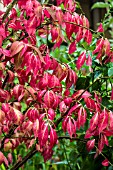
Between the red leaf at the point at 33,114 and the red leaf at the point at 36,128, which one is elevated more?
the red leaf at the point at 33,114

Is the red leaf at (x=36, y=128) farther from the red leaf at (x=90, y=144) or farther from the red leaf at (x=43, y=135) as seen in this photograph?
the red leaf at (x=90, y=144)

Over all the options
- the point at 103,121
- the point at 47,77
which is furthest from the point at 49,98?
the point at 103,121

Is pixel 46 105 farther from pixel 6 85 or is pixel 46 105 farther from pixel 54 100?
pixel 6 85

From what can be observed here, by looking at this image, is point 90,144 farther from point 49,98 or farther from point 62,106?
point 49,98

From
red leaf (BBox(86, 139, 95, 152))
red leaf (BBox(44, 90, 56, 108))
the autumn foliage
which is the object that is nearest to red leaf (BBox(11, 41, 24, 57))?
the autumn foliage

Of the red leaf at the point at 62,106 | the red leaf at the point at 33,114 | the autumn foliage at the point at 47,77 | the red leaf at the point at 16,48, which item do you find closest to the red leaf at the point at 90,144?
the autumn foliage at the point at 47,77


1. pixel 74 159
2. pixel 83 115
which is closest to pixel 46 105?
pixel 83 115

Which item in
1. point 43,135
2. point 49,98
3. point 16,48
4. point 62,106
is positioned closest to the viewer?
point 16,48

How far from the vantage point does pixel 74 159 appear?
80.2 inches

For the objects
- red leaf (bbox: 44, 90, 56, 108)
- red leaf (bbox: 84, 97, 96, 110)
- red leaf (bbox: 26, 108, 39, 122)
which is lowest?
red leaf (bbox: 26, 108, 39, 122)

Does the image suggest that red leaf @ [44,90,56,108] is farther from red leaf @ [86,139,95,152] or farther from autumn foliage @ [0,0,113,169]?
red leaf @ [86,139,95,152]

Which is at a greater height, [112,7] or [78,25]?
[112,7]

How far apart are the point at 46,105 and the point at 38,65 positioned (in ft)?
0.69

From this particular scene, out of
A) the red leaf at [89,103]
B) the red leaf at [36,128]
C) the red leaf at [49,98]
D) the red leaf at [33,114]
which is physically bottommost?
the red leaf at [36,128]
